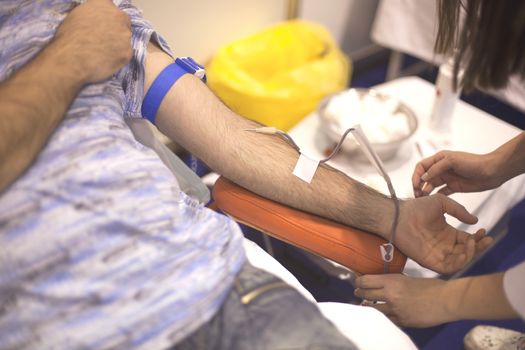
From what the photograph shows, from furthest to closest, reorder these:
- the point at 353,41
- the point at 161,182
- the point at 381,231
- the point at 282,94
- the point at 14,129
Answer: the point at 353,41
the point at 282,94
the point at 381,231
the point at 161,182
the point at 14,129

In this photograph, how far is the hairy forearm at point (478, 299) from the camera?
2.40 feet

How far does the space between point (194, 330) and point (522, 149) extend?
75cm

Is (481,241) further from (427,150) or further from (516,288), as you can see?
(427,150)

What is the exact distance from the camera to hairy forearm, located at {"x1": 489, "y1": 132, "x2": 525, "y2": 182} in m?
0.96

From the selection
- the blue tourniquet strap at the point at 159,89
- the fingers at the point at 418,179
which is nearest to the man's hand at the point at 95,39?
the blue tourniquet strap at the point at 159,89

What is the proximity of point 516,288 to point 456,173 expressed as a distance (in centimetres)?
39

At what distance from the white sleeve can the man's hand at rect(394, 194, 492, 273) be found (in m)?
0.17

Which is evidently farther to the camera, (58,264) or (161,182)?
(161,182)

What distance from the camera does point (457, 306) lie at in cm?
78

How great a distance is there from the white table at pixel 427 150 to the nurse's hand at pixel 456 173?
8 cm

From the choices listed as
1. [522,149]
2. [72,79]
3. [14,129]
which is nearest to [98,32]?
[72,79]

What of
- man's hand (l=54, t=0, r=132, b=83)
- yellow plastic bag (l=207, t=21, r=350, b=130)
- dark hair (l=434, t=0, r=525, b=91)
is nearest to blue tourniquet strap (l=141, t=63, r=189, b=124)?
man's hand (l=54, t=0, r=132, b=83)

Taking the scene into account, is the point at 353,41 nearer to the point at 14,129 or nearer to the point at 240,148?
the point at 240,148

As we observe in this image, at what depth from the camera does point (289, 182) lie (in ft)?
2.97
